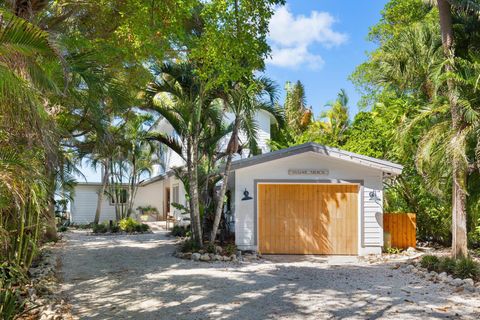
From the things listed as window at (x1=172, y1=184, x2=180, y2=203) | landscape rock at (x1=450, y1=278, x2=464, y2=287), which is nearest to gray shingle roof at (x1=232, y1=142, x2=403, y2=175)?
landscape rock at (x1=450, y1=278, x2=464, y2=287)

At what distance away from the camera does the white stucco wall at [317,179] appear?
45.4 ft

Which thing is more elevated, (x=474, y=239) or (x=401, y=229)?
(x=401, y=229)

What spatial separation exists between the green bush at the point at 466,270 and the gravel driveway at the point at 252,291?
65 cm

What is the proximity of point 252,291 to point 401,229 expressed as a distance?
817 centimetres

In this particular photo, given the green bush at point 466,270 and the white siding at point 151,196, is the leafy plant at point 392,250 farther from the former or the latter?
the white siding at point 151,196

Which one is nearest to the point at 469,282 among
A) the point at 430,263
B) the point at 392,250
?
the point at 430,263

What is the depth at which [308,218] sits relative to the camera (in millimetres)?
14023

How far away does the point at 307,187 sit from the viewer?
14.1m

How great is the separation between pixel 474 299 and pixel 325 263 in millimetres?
4914

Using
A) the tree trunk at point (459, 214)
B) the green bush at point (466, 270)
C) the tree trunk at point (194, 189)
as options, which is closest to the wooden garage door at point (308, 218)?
the tree trunk at point (194, 189)

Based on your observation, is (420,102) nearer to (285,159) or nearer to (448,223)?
(448,223)

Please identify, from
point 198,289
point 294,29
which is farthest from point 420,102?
point 198,289

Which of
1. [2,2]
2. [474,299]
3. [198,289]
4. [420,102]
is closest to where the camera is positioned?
[2,2]

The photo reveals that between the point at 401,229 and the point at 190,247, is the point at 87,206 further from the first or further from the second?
the point at 401,229
